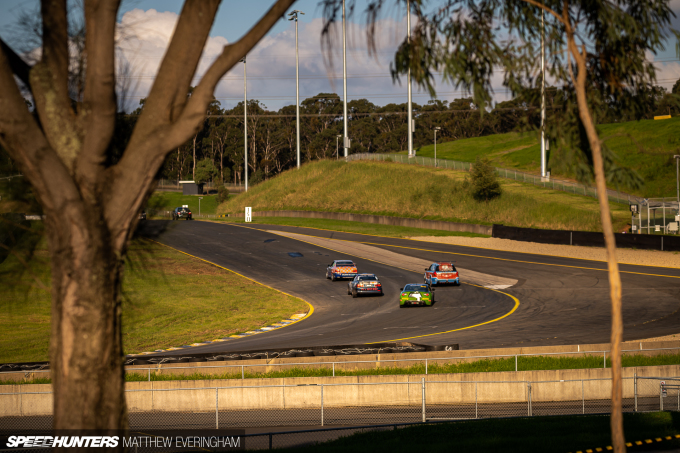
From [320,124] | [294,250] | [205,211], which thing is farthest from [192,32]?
[320,124]

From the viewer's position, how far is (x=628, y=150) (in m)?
88.1

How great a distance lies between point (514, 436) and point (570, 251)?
40118 mm

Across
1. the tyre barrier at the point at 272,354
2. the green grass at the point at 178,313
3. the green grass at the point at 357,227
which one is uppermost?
the green grass at the point at 357,227

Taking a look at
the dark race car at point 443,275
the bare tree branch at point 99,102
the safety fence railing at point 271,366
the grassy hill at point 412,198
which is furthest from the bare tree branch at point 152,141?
the grassy hill at point 412,198

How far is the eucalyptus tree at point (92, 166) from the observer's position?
235 inches

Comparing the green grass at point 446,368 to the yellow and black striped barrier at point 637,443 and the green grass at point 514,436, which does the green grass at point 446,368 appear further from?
the yellow and black striped barrier at point 637,443

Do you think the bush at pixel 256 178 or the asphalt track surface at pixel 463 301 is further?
the bush at pixel 256 178

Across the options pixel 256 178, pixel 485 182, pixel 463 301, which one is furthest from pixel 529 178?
pixel 256 178

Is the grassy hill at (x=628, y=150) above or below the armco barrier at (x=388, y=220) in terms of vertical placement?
above

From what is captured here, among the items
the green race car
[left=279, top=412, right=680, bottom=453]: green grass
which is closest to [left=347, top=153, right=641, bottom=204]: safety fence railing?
the green race car

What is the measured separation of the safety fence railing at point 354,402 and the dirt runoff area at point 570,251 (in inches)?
1139

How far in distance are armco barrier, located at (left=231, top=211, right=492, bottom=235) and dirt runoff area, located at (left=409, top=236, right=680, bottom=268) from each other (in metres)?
3.25

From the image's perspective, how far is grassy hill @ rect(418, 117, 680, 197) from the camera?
77.4 meters

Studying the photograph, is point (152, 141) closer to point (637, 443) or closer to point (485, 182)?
point (637, 443)
